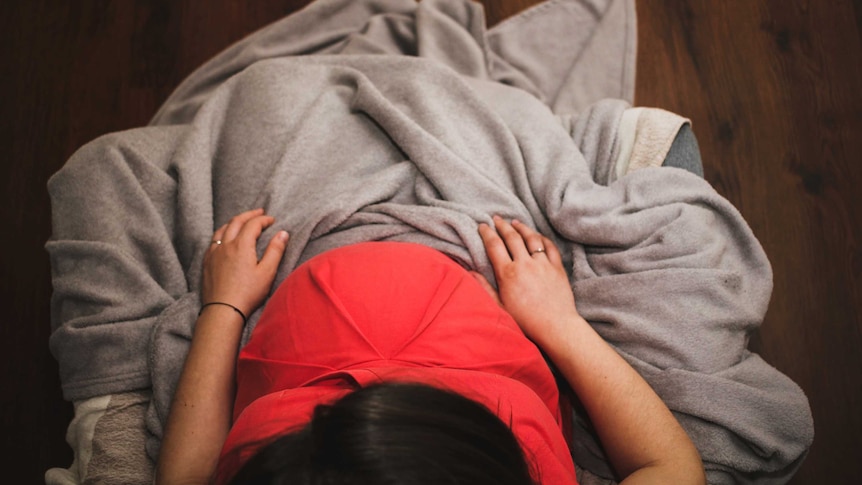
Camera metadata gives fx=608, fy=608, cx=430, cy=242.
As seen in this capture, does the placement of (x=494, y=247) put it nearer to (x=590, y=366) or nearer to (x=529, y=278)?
(x=529, y=278)

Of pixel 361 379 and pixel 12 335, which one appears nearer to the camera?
pixel 361 379

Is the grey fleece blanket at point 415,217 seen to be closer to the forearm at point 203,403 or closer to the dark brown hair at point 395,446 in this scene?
the forearm at point 203,403

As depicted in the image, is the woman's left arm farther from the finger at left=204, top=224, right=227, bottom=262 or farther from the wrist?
Result: the wrist

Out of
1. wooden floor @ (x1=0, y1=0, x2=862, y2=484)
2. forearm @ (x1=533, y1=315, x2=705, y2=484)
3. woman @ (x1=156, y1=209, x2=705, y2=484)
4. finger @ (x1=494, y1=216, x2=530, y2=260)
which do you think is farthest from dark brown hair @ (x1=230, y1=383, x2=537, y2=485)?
wooden floor @ (x1=0, y1=0, x2=862, y2=484)

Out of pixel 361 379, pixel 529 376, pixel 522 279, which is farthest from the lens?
pixel 522 279

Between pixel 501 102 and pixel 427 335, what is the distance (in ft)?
1.57

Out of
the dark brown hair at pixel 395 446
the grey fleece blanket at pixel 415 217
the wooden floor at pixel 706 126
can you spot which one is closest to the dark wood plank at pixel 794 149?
the wooden floor at pixel 706 126

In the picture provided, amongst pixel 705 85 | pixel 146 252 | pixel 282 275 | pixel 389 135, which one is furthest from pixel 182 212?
pixel 705 85

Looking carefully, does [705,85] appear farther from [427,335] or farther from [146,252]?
[146,252]

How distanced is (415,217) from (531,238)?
0.52 feet

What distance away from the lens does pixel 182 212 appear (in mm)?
858

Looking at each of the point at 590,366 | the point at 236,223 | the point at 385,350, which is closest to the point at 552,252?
the point at 590,366

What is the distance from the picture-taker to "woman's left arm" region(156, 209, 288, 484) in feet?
2.23

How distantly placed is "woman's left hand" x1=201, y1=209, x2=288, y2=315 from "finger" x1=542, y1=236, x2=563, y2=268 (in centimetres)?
35
